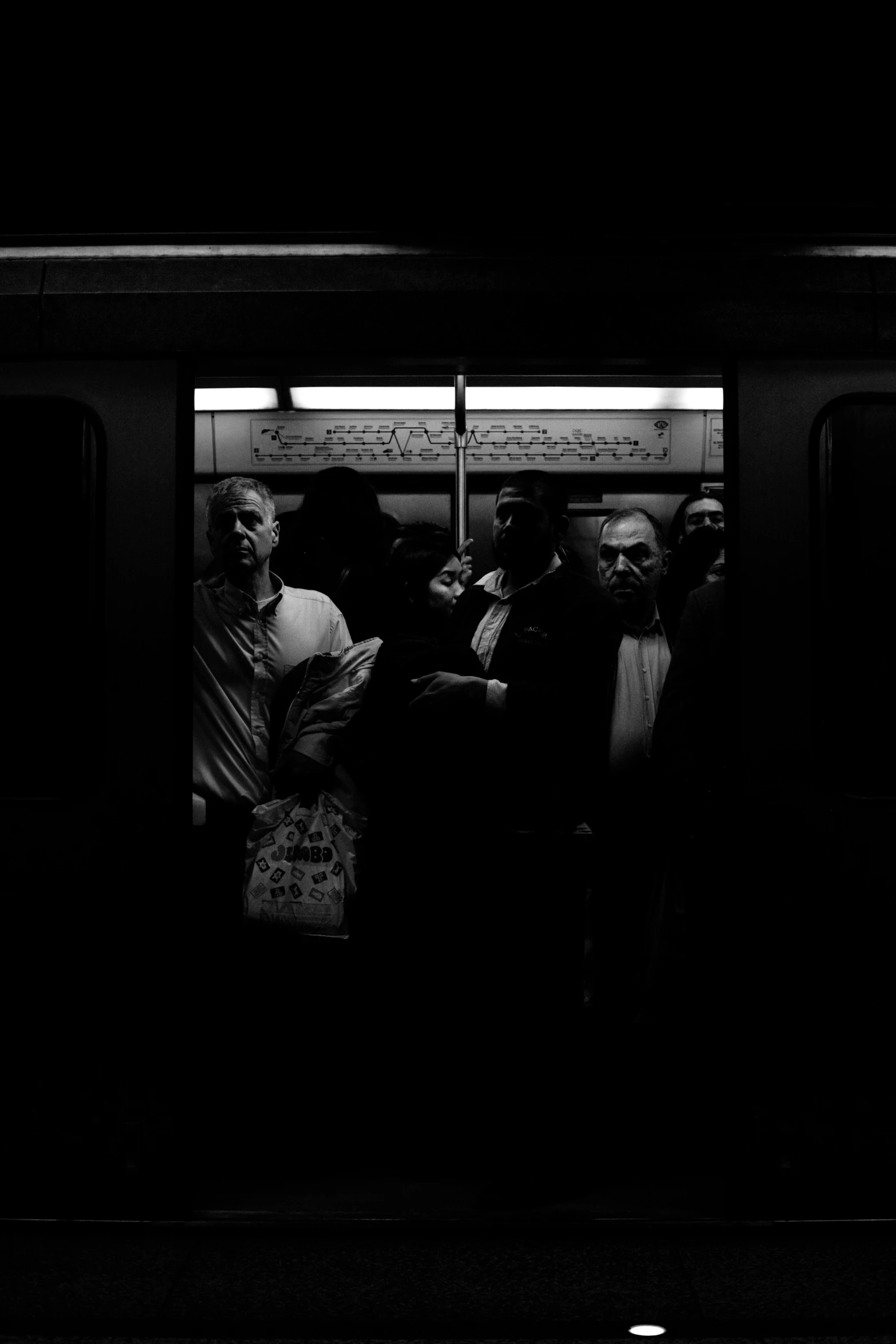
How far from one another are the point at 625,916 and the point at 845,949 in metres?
0.96

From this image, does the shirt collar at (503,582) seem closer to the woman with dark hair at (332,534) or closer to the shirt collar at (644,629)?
the shirt collar at (644,629)

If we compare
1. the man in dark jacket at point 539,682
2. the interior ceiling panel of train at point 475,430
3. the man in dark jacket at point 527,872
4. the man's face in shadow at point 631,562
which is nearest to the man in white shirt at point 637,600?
the man's face in shadow at point 631,562

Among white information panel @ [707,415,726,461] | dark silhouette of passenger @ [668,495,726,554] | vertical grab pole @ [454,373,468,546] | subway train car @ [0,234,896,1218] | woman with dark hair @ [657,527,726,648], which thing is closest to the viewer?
subway train car @ [0,234,896,1218]

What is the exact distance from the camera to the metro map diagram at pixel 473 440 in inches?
186

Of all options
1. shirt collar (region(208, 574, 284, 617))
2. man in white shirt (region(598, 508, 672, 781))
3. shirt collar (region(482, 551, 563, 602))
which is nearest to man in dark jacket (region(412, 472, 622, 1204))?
shirt collar (region(482, 551, 563, 602))

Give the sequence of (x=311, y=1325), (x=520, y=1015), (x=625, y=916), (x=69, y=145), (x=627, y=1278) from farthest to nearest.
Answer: (x=625, y=916) < (x=520, y=1015) < (x=69, y=145) < (x=627, y=1278) < (x=311, y=1325)

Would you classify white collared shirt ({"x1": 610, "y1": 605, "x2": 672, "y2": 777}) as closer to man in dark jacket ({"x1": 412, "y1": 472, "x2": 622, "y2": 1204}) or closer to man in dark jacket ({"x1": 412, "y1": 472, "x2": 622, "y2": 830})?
man in dark jacket ({"x1": 412, "y1": 472, "x2": 622, "y2": 830})

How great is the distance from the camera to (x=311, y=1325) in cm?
245

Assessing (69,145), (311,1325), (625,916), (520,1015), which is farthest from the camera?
(625,916)

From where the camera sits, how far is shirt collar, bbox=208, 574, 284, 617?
3752 millimetres

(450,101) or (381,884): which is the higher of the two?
(450,101)

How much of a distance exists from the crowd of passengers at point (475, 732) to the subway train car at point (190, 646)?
7.5 inches

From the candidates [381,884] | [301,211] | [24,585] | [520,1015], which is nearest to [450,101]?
[301,211]

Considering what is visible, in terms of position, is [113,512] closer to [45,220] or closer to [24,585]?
[24,585]
